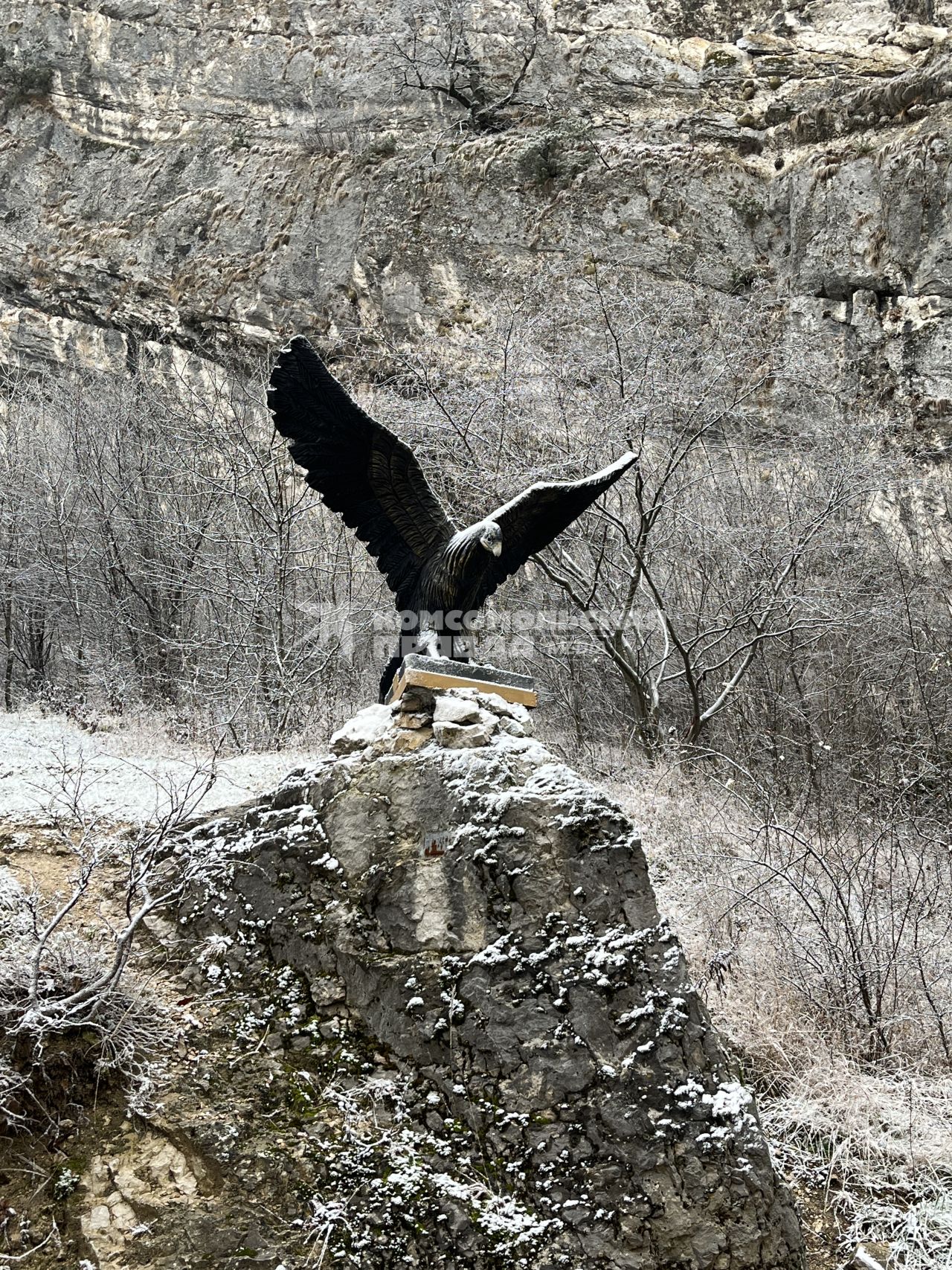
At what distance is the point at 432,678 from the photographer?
184 inches

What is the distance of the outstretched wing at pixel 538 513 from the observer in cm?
527

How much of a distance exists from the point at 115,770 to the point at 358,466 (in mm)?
2369

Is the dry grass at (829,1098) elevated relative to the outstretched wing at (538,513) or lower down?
lower down

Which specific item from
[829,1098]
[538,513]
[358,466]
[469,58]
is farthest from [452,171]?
[829,1098]

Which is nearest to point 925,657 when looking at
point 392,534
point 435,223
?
point 392,534

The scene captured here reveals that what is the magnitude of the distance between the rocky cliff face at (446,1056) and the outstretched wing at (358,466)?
3.73ft

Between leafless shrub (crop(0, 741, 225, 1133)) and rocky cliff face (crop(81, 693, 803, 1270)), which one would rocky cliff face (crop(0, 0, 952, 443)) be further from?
leafless shrub (crop(0, 741, 225, 1133))

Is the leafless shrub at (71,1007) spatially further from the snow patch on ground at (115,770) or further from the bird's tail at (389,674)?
the bird's tail at (389,674)

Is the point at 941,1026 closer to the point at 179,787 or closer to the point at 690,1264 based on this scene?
the point at 690,1264

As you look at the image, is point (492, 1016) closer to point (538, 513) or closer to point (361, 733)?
point (361, 733)

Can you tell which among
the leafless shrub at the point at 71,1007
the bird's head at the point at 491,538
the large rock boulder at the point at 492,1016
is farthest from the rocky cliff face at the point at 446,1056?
the bird's head at the point at 491,538

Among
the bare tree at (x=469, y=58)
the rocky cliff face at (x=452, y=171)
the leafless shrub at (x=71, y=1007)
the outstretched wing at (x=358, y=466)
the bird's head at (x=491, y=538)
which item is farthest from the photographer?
the bare tree at (x=469, y=58)

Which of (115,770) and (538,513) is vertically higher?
(538,513)

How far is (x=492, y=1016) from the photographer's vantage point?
3.90 meters
